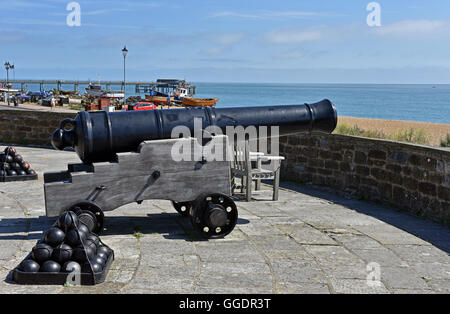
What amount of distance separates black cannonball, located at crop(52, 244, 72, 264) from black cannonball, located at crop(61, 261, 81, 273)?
5cm

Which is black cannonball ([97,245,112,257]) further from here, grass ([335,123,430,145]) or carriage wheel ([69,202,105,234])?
grass ([335,123,430,145])

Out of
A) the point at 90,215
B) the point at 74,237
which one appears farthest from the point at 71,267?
the point at 90,215

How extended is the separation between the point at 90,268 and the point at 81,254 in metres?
0.16

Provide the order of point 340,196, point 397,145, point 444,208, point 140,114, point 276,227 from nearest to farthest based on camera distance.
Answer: point 140,114
point 276,227
point 444,208
point 397,145
point 340,196

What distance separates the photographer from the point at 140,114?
5.42 meters

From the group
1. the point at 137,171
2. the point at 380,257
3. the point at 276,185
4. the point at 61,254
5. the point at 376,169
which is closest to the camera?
the point at 61,254

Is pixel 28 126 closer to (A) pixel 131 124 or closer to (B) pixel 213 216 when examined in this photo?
(A) pixel 131 124

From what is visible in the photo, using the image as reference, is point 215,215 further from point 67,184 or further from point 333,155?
point 333,155

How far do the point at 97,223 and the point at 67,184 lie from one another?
0.47 metres

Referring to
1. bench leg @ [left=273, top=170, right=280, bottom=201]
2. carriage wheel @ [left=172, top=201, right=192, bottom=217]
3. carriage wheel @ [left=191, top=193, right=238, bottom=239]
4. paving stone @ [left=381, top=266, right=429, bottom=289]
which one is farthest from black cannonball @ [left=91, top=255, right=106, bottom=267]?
bench leg @ [left=273, top=170, right=280, bottom=201]

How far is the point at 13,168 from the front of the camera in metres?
8.48

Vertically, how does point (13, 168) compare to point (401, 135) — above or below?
below

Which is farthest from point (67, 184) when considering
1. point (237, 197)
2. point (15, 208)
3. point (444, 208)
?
point (444, 208)

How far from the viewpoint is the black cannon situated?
16.8 ft
